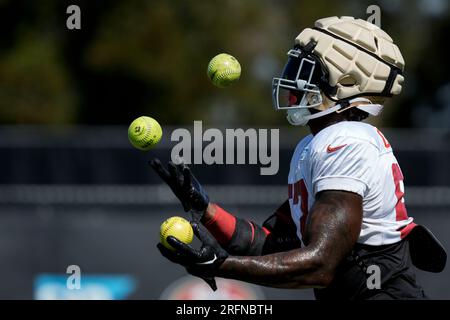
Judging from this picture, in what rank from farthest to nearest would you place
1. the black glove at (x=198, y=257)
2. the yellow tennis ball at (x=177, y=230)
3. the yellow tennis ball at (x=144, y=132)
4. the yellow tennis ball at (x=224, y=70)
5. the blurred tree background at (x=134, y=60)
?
the blurred tree background at (x=134, y=60) → the yellow tennis ball at (x=224, y=70) → the yellow tennis ball at (x=144, y=132) → the yellow tennis ball at (x=177, y=230) → the black glove at (x=198, y=257)

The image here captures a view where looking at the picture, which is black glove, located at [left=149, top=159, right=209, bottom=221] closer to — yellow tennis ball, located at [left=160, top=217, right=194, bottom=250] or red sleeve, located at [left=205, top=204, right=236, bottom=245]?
red sleeve, located at [left=205, top=204, right=236, bottom=245]

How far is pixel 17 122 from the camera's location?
26625mm

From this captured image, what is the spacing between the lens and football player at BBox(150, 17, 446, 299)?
495 cm

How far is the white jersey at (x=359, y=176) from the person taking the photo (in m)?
5.14

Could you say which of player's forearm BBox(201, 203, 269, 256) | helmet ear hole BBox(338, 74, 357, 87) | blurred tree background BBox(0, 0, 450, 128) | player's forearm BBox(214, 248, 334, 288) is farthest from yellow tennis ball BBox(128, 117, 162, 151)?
blurred tree background BBox(0, 0, 450, 128)

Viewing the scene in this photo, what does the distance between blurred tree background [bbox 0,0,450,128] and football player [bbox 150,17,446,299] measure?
21140 millimetres

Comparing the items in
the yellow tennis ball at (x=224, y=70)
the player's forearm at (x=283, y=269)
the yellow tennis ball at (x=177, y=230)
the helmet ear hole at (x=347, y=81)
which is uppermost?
the yellow tennis ball at (x=224, y=70)

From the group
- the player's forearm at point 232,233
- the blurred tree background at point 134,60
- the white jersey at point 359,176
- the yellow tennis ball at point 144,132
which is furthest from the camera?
the blurred tree background at point 134,60

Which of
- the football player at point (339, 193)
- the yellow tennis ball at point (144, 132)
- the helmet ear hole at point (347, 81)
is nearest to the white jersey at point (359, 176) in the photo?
the football player at point (339, 193)

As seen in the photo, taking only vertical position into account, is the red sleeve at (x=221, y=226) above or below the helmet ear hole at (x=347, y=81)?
below

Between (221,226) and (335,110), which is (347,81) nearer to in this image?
(335,110)

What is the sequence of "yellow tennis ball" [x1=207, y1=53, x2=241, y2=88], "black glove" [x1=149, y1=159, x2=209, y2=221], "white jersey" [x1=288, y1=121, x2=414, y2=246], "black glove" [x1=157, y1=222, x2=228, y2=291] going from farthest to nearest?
"yellow tennis ball" [x1=207, y1=53, x2=241, y2=88], "black glove" [x1=149, y1=159, x2=209, y2=221], "white jersey" [x1=288, y1=121, x2=414, y2=246], "black glove" [x1=157, y1=222, x2=228, y2=291]

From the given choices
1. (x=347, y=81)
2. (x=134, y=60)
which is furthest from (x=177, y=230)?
(x=134, y=60)

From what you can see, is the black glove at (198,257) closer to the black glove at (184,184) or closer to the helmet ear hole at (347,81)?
the black glove at (184,184)
